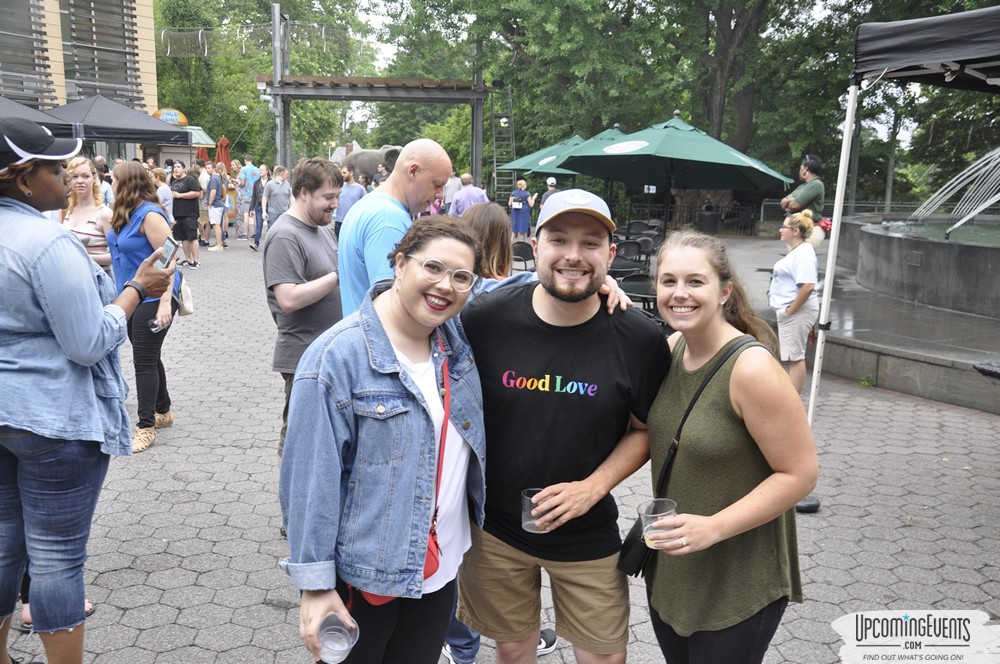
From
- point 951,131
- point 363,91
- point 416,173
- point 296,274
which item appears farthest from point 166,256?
point 951,131

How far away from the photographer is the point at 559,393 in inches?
94.2

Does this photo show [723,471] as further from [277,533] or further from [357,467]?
[277,533]

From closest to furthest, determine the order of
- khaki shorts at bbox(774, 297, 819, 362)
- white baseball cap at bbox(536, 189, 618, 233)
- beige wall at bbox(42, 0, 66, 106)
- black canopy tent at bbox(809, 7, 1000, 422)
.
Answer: white baseball cap at bbox(536, 189, 618, 233)
black canopy tent at bbox(809, 7, 1000, 422)
khaki shorts at bbox(774, 297, 819, 362)
beige wall at bbox(42, 0, 66, 106)

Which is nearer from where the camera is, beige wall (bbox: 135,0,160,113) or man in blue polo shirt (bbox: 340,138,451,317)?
man in blue polo shirt (bbox: 340,138,451,317)

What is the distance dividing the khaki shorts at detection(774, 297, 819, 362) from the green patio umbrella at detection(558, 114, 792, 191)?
4382mm

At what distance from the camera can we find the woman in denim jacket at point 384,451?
1973 mm

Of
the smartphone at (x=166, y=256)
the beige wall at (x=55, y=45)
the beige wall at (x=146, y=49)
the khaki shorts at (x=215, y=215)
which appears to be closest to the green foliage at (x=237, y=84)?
the beige wall at (x=146, y=49)

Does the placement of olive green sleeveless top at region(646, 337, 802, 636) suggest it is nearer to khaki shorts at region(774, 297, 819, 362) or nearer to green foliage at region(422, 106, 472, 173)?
khaki shorts at region(774, 297, 819, 362)

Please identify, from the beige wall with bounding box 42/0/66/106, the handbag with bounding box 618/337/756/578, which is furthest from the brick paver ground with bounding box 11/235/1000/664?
the beige wall with bounding box 42/0/66/106

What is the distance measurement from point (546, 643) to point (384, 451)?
1.92m

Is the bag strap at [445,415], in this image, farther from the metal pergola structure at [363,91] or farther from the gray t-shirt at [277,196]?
the metal pergola structure at [363,91]

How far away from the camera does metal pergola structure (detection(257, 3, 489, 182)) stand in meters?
21.9

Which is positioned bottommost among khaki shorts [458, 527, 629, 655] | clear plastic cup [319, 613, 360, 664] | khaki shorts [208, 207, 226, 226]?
khaki shorts [458, 527, 629, 655]

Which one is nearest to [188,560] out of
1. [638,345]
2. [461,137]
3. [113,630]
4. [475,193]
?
[113,630]
